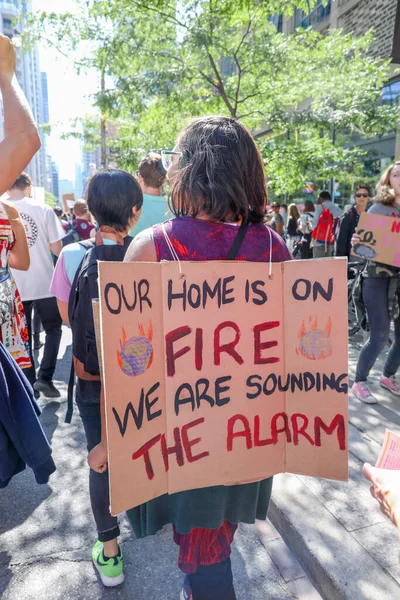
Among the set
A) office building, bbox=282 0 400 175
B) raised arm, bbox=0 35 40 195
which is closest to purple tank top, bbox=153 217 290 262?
raised arm, bbox=0 35 40 195

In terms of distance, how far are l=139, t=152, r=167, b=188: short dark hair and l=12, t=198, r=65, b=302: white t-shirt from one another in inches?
50.5

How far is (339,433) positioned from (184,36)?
727 centimetres

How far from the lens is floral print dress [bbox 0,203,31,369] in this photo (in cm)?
253

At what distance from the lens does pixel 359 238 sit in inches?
151

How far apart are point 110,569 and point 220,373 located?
142cm

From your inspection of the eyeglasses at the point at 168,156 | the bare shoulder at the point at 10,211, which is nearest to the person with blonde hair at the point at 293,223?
the bare shoulder at the point at 10,211

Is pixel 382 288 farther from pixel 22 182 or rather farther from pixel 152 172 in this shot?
pixel 22 182

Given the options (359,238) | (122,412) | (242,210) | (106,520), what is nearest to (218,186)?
(242,210)

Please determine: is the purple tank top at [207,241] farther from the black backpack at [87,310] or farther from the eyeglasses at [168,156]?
the black backpack at [87,310]

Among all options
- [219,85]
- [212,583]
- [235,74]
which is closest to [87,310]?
[212,583]

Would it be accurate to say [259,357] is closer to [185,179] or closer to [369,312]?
[185,179]

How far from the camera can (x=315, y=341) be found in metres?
1.39

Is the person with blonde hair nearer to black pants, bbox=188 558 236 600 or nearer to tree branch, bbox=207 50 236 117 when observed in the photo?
tree branch, bbox=207 50 236 117

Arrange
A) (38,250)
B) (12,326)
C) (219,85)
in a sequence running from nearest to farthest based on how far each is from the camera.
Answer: (12,326), (38,250), (219,85)
